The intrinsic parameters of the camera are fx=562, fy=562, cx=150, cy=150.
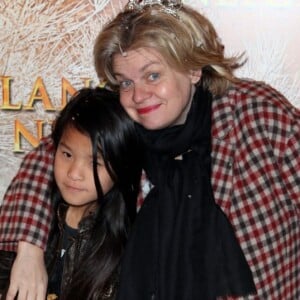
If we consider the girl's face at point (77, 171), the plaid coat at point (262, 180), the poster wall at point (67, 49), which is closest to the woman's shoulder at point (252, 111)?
the plaid coat at point (262, 180)

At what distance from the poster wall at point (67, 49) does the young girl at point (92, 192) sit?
1.13ft

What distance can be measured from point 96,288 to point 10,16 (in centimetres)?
76

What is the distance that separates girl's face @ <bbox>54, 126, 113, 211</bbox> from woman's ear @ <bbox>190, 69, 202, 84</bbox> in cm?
23

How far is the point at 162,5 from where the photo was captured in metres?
1.05

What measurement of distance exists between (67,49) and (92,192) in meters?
0.51

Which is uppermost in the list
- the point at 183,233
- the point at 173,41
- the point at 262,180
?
the point at 173,41

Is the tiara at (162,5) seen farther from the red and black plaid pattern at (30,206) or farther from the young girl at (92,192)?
the red and black plaid pattern at (30,206)

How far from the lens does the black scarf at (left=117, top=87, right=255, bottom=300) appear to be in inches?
40.0

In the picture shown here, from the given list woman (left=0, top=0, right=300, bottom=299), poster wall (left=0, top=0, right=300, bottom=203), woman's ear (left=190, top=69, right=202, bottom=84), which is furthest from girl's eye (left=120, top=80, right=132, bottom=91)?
poster wall (left=0, top=0, right=300, bottom=203)

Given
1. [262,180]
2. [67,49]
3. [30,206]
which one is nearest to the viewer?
[262,180]

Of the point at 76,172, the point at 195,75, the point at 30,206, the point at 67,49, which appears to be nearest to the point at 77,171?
the point at 76,172

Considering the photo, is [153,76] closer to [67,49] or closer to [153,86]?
[153,86]

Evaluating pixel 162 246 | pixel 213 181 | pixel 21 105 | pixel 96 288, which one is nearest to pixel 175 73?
pixel 213 181

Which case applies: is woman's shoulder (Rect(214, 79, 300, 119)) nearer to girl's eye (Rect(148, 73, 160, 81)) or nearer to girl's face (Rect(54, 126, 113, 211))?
girl's eye (Rect(148, 73, 160, 81))
